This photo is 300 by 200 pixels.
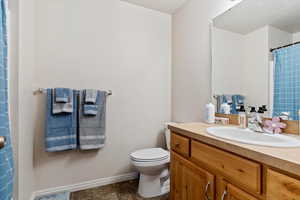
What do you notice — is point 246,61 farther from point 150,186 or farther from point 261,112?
point 150,186

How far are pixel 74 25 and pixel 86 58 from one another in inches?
15.4

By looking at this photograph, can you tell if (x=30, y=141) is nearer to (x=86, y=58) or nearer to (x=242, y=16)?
(x=86, y=58)

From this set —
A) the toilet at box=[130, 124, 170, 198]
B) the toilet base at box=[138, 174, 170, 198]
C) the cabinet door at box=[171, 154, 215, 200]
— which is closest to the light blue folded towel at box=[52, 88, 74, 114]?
the toilet at box=[130, 124, 170, 198]

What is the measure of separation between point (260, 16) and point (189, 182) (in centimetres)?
137

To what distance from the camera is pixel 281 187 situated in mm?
579

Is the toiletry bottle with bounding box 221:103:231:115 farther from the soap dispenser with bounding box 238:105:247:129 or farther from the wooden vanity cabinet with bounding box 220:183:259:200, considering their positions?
the wooden vanity cabinet with bounding box 220:183:259:200

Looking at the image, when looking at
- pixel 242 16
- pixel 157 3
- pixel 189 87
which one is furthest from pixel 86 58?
pixel 242 16

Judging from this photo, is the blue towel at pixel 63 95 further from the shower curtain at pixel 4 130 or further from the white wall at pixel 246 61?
the white wall at pixel 246 61

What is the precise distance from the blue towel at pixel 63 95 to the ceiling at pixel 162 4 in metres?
1.40

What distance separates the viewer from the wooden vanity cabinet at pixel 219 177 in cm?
60

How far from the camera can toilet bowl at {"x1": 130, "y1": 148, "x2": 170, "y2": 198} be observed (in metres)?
1.58

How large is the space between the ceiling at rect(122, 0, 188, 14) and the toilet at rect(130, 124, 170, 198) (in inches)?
74.8

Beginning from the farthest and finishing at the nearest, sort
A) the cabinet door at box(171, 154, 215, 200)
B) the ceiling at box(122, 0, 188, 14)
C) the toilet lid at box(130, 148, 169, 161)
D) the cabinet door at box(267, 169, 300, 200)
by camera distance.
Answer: the ceiling at box(122, 0, 188, 14)
the toilet lid at box(130, 148, 169, 161)
the cabinet door at box(171, 154, 215, 200)
the cabinet door at box(267, 169, 300, 200)

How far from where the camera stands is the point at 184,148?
1.15 m
